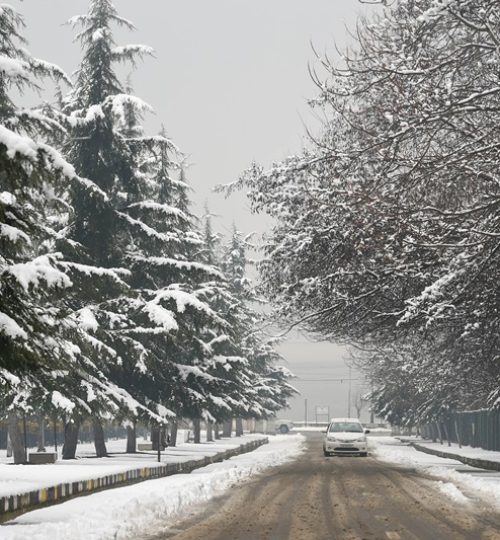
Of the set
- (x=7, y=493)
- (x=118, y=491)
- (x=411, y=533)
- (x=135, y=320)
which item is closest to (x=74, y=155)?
(x=135, y=320)

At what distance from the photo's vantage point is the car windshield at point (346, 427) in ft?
142

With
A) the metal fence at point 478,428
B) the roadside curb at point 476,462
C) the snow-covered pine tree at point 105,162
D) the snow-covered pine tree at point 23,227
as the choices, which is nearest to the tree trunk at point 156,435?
the snow-covered pine tree at point 105,162

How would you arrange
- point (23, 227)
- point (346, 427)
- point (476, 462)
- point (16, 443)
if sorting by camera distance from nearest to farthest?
point (23, 227), point (16, 443), point (476, 462), point (346, 427)

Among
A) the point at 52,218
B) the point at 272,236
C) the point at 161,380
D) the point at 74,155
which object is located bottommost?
the point at 161,380

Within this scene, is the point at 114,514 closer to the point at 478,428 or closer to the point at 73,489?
the point at 73,489

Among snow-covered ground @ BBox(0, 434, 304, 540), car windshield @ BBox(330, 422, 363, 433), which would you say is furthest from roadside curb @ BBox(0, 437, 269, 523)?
car windshield @ BBox(330, 422, 363, 433)

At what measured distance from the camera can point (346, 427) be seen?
43.8 m

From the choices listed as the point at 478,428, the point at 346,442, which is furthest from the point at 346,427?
the point at 478,428

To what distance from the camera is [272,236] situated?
2500 cm

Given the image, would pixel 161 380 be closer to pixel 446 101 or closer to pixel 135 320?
pixel 135 320

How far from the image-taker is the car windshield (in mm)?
43188

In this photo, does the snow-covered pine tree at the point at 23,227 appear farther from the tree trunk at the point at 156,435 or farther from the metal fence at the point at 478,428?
the metal fence at the point at 478,428

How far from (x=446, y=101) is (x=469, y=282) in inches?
138

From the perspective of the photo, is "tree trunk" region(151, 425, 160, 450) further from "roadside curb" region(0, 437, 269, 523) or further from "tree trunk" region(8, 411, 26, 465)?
"tree trunk" region(8, 411, 26, 465)
